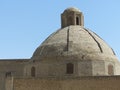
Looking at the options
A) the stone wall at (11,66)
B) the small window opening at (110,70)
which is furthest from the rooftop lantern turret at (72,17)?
the stone wall at (11,66)

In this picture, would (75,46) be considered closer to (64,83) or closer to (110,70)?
(110,70)

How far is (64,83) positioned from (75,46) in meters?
3.49

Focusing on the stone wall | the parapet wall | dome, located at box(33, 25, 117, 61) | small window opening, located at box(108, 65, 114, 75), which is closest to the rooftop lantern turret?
dome, located at box(33, 25, 117, 61)

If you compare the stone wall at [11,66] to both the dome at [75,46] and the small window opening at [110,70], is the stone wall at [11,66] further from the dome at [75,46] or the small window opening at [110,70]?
the small window opening at [110,70]

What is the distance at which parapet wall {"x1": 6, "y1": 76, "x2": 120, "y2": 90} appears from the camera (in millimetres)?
23031

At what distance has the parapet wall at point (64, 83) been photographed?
2303cm

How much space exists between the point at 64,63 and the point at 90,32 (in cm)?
407

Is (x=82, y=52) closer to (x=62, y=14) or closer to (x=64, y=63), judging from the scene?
(x=64, y=63)

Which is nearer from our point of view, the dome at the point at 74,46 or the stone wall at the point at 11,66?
the dome at the point at 74,46

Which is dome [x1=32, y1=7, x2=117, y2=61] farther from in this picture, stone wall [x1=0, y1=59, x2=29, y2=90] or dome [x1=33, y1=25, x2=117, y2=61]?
stone wall [x1=0, y1=59, x2=29, y2=90]

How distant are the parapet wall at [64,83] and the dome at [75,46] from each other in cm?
230

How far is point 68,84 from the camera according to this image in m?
23.5

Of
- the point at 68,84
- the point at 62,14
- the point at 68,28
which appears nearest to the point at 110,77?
the point at 68,84

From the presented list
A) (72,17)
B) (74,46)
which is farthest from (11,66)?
(74,46)
